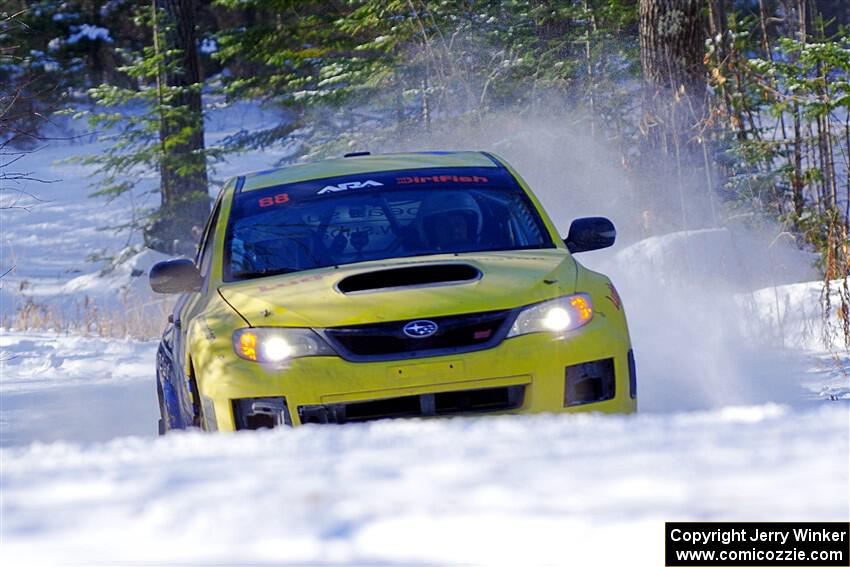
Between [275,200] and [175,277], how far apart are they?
76cm

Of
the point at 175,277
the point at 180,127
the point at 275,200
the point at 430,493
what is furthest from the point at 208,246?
the point at 180,127

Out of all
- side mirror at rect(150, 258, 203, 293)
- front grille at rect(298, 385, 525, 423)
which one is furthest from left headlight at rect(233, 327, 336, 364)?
side mirror at rect(150, 258, 203, 293)

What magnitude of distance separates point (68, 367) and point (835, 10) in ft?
113

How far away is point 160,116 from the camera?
2167cm

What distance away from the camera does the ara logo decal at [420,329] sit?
16.8 feet

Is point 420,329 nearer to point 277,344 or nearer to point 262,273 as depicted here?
point 277,344

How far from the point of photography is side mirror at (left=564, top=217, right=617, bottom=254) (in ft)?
21.4

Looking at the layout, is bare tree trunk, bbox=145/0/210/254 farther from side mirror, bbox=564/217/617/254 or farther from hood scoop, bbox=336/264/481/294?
hood scoop, bbox=336/264/481/294

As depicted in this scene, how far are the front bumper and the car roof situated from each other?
76.7 inches

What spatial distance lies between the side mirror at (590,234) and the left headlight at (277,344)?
74.0 inches

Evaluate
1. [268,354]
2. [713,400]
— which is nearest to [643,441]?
[268,354]

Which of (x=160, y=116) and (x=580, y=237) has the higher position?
(x=160, y=116)

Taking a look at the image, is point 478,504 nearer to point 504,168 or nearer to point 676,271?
point 504,168

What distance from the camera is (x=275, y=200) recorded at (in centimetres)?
668
